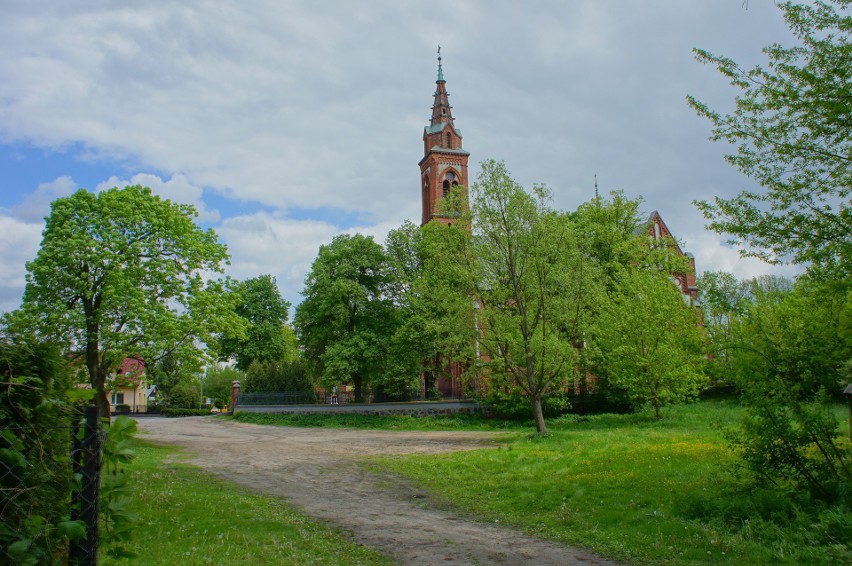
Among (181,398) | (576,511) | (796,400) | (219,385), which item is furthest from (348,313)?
(219,385)

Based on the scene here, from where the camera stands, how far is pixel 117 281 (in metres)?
20.7

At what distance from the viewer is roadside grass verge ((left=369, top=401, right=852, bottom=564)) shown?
7359 millimetres

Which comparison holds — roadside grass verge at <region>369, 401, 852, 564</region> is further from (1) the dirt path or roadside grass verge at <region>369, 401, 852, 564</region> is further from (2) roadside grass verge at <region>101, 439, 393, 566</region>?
(2) roadside grass verge at <region>101, 439, 393, 566</region>

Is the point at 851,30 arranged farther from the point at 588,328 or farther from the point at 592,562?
the point at 588,328

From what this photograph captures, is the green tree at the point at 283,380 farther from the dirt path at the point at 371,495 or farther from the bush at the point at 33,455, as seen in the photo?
the bush at the point at 33,455

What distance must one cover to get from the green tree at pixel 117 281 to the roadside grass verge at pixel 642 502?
965 cm

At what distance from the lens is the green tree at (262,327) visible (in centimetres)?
5550

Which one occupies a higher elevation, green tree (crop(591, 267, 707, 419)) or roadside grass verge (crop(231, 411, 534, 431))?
green tree (crop(591, 267, 707, 419))

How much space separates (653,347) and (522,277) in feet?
27.6

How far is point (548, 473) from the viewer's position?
13.6 m

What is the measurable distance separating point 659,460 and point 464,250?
12.8m

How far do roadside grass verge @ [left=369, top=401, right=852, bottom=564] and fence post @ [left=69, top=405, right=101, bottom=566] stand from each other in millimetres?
6164

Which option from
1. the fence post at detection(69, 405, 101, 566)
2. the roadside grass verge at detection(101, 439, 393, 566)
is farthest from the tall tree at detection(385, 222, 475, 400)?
the fence post at detection(69, 405, 101, 566)

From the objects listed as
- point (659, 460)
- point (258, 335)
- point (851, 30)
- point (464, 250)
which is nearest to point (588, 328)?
point (464, 250)
